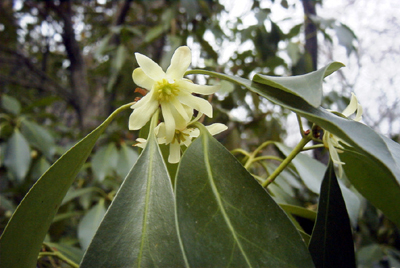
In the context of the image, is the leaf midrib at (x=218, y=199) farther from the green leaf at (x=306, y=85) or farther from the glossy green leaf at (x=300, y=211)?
the glossy green leaf at (x=300, y=211)

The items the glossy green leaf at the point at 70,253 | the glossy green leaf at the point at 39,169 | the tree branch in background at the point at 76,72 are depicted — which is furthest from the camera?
the tree branch in background at the point at 76,72

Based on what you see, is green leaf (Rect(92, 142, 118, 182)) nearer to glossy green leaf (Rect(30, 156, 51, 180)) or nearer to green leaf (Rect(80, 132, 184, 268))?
glossy green leaf (Rect(30, 156, 51, 180))

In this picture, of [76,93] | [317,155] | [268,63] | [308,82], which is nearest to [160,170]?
[308,82]

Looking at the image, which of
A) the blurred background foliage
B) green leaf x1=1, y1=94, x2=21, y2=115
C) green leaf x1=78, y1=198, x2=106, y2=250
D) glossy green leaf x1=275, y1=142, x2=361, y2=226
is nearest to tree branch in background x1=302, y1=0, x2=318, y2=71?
the blurred background foliage

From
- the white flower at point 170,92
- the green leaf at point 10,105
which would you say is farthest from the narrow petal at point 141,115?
the green leaf at point 10,105

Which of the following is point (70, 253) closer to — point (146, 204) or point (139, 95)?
point (146, 204)

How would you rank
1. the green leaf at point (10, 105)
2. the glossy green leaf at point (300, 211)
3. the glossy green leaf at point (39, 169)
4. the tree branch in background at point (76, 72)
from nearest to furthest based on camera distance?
the glossy green leaf at point (300, 211) → the glossy green leaf at point (39, 169) → the green leaf at point (10, 105) → the tree branch in background at point (76, 72)

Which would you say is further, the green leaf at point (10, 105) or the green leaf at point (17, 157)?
the green leaf at point (10, 105)

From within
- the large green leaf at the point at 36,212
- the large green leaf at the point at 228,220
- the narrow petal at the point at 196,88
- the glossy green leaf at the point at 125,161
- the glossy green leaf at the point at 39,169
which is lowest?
the large green leaf at the point at 228,220
